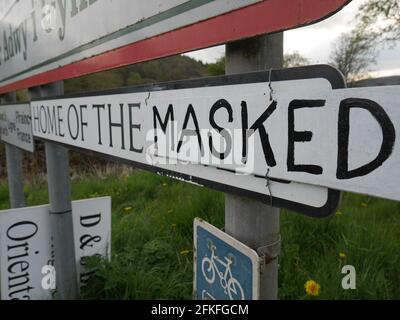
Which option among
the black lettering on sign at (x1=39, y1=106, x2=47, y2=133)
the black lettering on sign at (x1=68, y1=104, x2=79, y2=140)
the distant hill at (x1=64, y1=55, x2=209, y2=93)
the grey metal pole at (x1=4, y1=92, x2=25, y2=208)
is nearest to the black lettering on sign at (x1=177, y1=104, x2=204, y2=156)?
the black lettering on sign at (x1=68, y1=104, x2=79, y2=140)

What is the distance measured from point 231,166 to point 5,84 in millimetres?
2322

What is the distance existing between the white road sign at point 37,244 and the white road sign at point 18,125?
19.0 inches

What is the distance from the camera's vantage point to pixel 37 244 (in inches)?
67.7

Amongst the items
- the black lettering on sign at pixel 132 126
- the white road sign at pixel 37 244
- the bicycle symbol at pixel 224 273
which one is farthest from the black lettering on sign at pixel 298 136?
the white road sign at pixel 37 244

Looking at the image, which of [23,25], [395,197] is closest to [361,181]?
[395,197]

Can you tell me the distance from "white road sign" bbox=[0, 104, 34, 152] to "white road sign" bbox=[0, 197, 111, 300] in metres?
0.48

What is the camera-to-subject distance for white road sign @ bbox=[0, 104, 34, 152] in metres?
1.94

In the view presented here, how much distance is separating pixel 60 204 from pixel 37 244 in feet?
0.76

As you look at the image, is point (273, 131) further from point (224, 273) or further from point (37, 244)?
point (37, 244)

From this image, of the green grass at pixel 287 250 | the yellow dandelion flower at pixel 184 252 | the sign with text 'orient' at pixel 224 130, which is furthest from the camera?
the yellow dandelion flower at pixel 184 252

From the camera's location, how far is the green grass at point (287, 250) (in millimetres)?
1860

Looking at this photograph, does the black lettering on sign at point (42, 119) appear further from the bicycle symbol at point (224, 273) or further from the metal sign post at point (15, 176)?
the metal sign post at point (15, 176)

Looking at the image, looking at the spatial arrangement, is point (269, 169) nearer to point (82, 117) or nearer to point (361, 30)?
point (82, 117)

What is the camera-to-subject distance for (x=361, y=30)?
11.0 m
